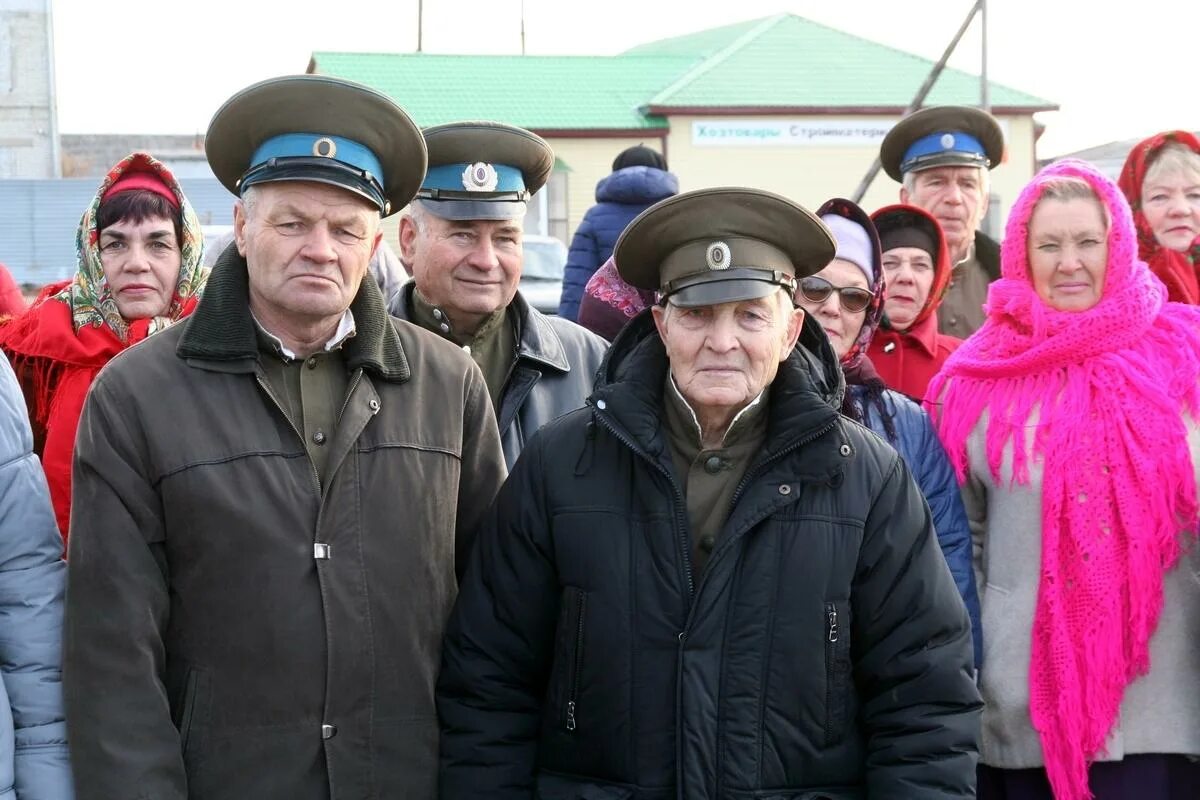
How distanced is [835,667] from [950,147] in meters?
3.05

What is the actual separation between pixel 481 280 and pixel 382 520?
3.96 feet

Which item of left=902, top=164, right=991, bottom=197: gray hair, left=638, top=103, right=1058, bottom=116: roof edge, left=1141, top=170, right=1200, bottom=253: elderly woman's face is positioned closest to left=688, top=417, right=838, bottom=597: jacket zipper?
left=1141, top=170, right=1200, bottom=253: elderly woman's face

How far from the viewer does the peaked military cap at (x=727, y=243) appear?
310 cm

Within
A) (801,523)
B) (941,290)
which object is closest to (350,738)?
(801,523)

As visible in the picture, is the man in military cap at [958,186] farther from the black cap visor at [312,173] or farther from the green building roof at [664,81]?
the green building roof at [664,81]

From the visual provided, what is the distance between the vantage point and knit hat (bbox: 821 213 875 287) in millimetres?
3967

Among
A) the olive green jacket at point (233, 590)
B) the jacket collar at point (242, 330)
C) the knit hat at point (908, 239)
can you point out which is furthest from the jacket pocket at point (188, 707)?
the knit hat at point (908, 239)

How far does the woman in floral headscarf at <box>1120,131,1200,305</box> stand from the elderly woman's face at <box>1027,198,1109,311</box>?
0.94 meters

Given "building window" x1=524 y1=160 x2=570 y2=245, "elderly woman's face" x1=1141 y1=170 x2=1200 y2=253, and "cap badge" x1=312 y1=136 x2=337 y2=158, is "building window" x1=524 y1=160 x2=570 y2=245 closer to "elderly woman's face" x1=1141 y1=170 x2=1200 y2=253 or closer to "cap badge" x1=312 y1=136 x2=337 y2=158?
"elderly woman's face" x1=1141 y1=170 x2=1200 y2=253

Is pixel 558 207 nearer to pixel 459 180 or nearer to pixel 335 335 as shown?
pixel 459 180

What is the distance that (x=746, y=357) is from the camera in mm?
3088

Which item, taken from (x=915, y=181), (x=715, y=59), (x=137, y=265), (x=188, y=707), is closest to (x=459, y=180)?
(x=137, y=265)

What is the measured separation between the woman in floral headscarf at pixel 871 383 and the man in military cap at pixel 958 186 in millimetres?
1351

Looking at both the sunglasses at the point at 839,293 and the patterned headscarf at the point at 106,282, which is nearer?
the sunglasses at the point at 839,293
